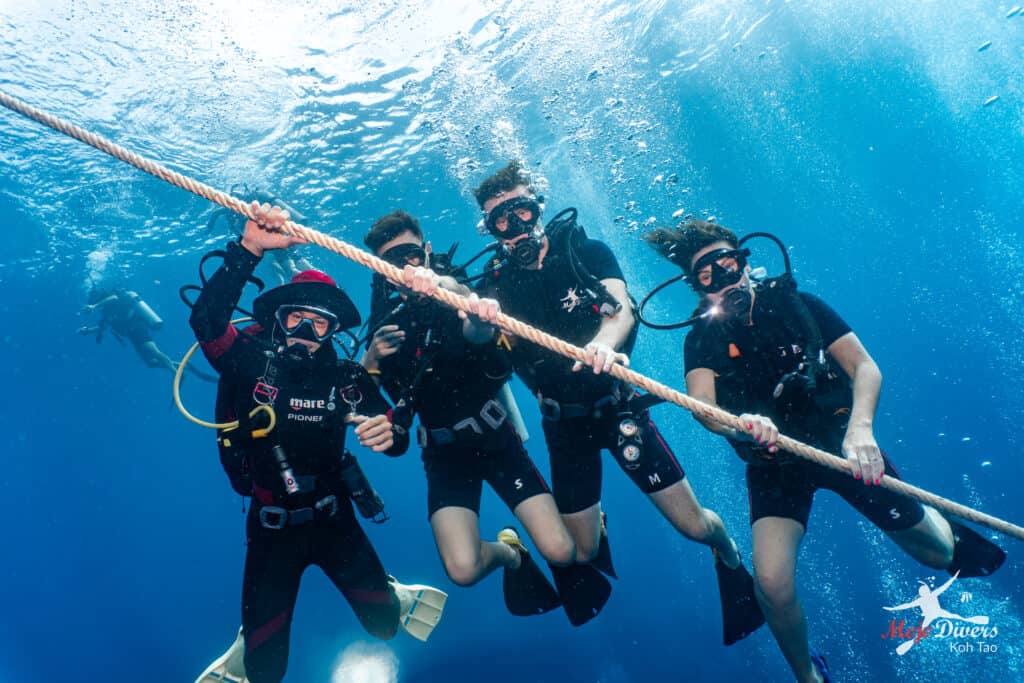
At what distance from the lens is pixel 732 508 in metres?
30.8

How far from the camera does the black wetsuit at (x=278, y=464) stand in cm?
416

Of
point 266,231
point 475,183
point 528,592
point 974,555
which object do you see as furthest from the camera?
point 475,183

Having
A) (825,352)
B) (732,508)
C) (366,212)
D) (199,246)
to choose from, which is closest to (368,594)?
(825,352)

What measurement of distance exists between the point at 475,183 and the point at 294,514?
59.6 feet

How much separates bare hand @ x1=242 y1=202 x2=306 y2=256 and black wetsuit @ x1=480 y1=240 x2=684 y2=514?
225cm

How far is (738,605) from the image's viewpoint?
4.92 meters

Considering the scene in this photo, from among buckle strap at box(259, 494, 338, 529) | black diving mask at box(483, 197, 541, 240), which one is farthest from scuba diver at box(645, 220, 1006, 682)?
buckle strap at box(259, 494, 338, 529)

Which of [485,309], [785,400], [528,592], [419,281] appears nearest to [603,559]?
[528,592]

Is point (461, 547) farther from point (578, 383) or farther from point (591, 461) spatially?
point (578, 383)

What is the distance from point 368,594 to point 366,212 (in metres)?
18.4

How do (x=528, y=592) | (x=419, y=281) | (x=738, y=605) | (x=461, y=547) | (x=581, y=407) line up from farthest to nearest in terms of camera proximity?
(x=528, y=592)
(x=738, y=605)
(x=581, y=407)
(x=461, y=547)
(x=419, y=281)

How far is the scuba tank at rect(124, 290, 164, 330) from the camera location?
16094 mm

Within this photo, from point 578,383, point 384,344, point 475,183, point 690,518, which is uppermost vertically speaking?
point 475,183

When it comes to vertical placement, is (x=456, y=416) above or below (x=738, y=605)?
above
